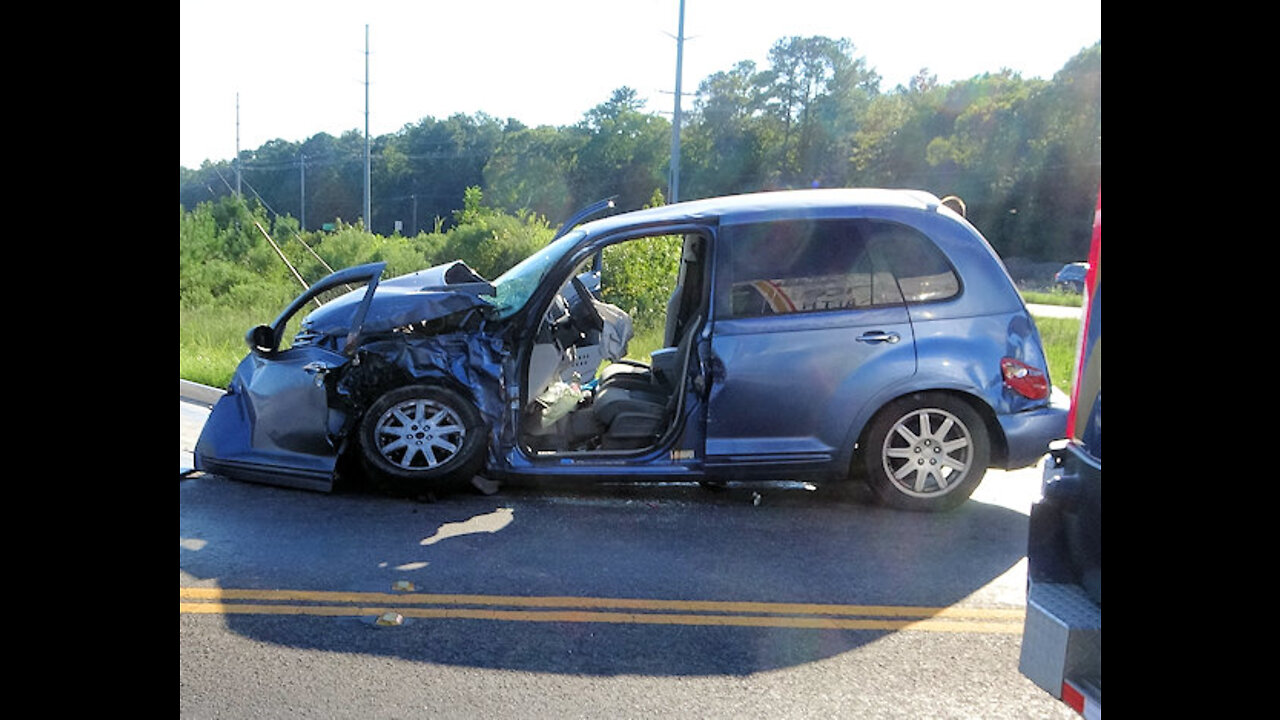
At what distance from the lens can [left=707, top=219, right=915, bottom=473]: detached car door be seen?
20.0 ft

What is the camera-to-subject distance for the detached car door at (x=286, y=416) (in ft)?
20.9

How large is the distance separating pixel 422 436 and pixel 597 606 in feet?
6.65

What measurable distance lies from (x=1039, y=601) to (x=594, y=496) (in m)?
4.06

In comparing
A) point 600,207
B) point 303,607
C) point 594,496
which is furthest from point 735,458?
point 303,607

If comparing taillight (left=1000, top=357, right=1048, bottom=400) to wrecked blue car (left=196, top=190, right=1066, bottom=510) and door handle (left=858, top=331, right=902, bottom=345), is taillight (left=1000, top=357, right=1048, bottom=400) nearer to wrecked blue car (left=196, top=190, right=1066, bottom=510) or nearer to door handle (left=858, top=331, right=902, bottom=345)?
wrecked blue car (left=196, top=190, right=1066, bottom=510)

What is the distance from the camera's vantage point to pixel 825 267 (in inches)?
245

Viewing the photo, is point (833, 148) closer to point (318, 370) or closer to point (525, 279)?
point (525, 279)

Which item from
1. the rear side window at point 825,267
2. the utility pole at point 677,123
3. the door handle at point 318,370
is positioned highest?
the utility pole at point 677,123

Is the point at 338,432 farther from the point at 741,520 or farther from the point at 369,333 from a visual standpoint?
the point at 741,520

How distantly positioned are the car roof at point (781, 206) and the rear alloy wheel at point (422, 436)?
1.35 m

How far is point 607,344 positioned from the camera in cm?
798

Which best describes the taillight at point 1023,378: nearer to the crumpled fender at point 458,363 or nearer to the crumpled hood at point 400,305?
the crumpled fender at point 458,363

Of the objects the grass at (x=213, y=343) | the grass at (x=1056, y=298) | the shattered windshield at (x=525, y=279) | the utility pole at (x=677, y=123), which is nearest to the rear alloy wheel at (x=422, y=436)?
the shattered windshield at (x=525, y=279)

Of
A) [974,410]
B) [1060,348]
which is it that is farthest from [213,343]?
[974,410]
